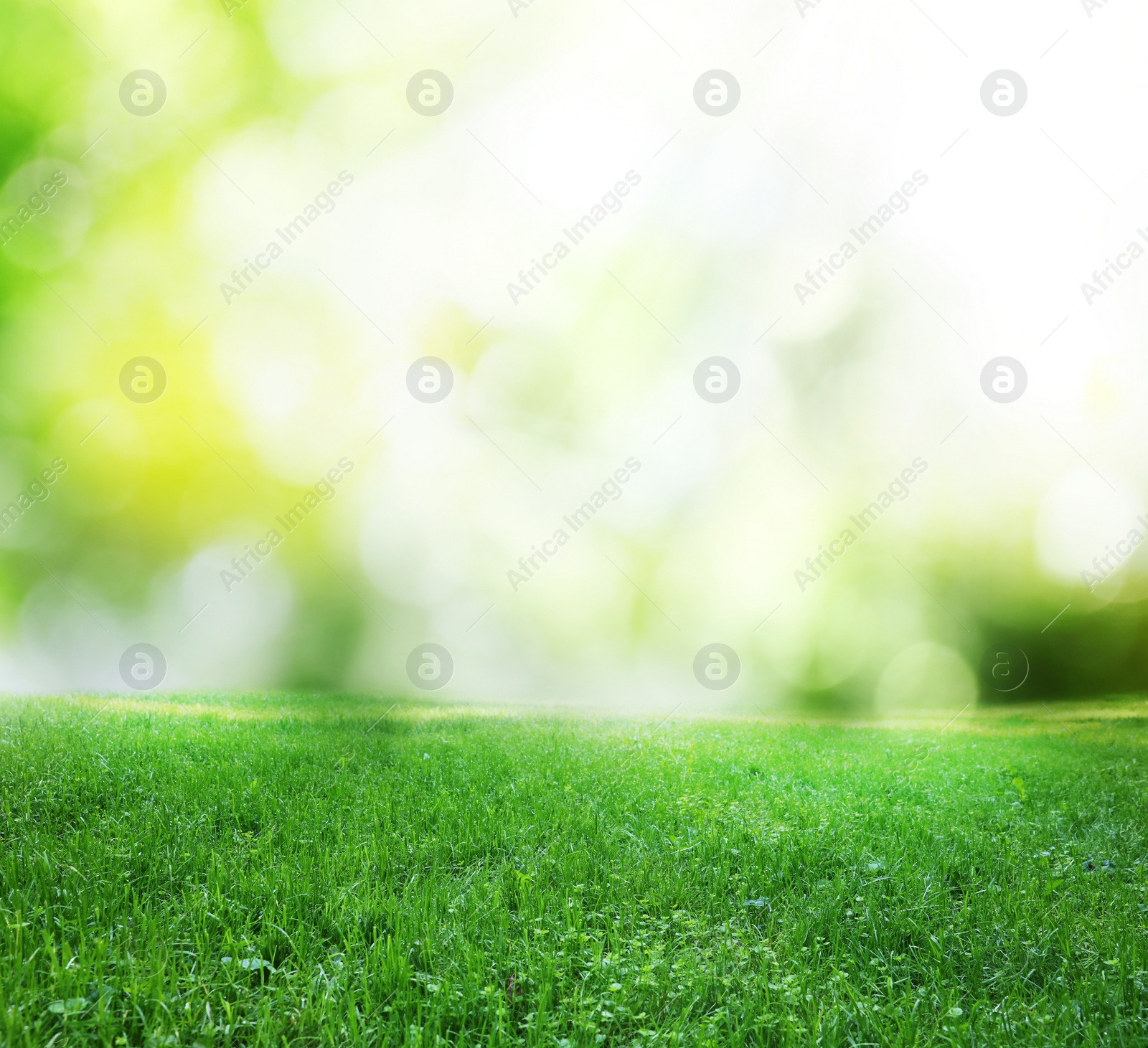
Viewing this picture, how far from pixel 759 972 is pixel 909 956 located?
3.80ft

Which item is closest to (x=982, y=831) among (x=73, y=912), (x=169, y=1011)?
(x=169, y=1011)

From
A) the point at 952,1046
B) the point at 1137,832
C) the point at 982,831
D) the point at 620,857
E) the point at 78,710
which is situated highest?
the point at 1137,832

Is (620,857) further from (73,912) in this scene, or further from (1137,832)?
(1137,832)

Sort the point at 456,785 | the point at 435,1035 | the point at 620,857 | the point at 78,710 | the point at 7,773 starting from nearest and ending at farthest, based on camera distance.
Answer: the point at 435,1035 < the point at 620,857 < the point at 7,773 < the point at 456,785 < the point at 78,710

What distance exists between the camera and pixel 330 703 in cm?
1320

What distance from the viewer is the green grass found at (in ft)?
12.7

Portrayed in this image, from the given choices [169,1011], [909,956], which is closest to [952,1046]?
[909,956]

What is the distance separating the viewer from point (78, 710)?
1058cm

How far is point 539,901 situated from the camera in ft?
16.4

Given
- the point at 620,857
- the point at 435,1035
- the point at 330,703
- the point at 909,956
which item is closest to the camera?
the point at 435,1035

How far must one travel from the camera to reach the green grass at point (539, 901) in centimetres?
386

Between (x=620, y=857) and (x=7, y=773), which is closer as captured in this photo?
(x=620, y=857)

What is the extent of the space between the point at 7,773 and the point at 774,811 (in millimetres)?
7596

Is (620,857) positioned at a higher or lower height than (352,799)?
higher
